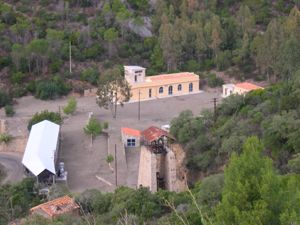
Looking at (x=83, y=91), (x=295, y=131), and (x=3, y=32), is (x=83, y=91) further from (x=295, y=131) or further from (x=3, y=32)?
(x=295, y=131)

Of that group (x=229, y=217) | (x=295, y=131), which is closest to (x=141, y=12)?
(x=295, y=131)

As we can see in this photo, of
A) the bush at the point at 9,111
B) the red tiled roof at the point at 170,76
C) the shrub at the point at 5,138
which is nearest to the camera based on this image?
the shrub at the point at 5,138

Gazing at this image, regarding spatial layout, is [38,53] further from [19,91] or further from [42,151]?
[42,151]

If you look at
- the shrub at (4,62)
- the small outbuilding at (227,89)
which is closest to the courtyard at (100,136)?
the small outbuilding at (227,89)

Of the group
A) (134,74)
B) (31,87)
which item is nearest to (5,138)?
(31,87)

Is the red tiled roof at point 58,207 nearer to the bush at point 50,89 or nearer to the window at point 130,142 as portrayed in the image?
the window at point 130,142
